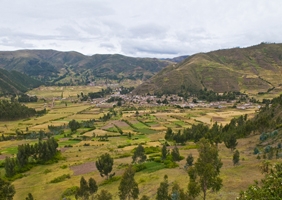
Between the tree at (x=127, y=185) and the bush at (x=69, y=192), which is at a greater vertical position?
the tree at (x=127, y=185)

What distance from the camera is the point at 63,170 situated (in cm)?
6606

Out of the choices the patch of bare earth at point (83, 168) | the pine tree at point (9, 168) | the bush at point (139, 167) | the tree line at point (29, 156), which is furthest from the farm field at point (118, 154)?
the pine tree at point (9, 168)

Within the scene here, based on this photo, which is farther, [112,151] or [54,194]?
[112,151]

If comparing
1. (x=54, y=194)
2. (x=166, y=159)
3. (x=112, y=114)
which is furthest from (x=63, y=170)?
(x=112, y=114)

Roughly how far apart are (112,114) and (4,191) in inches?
4852

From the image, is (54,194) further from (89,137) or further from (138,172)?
(89,137)

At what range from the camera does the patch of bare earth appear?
62.8m

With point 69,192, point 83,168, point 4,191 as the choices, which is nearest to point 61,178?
point 83,168

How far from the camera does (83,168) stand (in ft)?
217

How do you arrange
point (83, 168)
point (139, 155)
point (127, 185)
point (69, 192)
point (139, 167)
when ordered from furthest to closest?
point (83, 168) < point (139, 155) < point (139, 167) < point (69, 192) < point (127, 185)

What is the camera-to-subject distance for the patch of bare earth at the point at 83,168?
206ft

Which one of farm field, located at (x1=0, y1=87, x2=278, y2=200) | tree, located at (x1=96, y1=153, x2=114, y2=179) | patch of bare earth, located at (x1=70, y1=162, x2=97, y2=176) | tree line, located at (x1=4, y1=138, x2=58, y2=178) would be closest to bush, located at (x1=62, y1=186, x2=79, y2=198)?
farm field, located at (x1=0, y1=87, x2=278, y2=200)

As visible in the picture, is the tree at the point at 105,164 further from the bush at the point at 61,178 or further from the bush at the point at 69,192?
the bush at the point at 61,178

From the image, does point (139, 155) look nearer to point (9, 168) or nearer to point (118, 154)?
point (118, 154)
